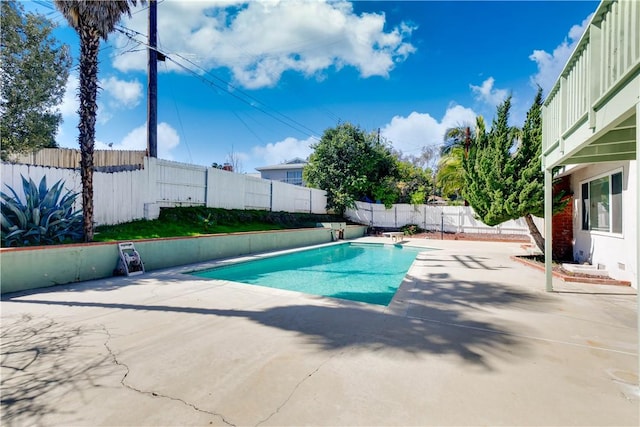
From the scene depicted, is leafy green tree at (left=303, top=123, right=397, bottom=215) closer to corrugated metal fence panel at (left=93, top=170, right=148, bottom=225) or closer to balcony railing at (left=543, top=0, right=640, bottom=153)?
corrugated metal fence panel at (left=93, top=170, right=148, bottom=225)

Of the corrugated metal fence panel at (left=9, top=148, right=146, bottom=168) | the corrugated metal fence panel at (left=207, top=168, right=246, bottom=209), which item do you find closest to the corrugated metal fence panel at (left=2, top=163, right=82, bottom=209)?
the corrugated metal fence panel at (left=9, top=148, right=146, bottom=168)

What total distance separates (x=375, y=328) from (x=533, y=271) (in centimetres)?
657

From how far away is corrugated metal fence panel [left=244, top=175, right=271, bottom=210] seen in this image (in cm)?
1533

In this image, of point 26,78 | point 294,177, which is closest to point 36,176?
point 26,78

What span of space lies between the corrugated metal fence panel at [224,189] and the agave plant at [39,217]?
5.69 metres

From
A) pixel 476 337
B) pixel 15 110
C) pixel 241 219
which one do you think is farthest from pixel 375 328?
pixel 15 110

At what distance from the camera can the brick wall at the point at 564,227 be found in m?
9.57

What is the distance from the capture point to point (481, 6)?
1042 centimetres

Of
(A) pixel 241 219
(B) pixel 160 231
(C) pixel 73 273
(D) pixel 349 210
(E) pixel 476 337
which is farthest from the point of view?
(D) pixel 349 210

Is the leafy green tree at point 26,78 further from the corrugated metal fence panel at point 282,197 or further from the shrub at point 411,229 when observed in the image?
the shrub at point 411,229

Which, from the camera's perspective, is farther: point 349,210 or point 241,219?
point 349,210

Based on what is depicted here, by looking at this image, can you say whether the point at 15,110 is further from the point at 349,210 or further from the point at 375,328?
the point at 349,210

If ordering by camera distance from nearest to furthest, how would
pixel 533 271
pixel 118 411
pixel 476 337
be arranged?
pixel 118 411 < pixel 476 337 < pixel 533 271

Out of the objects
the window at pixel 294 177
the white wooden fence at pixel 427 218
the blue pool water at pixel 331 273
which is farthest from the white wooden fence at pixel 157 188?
the window at pixel 294 177
